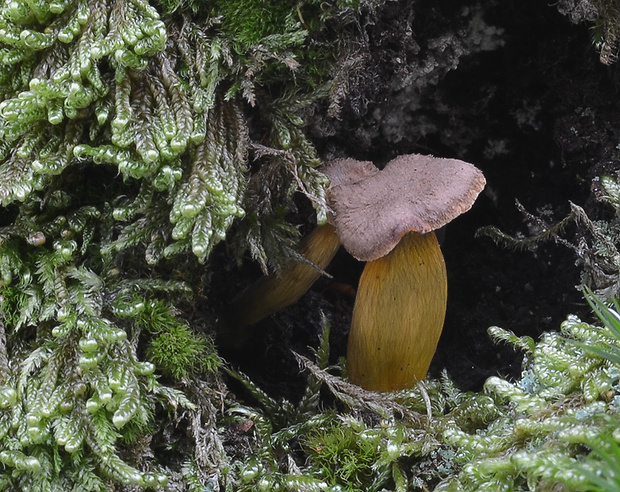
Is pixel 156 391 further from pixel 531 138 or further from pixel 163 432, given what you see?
pixel 531 138

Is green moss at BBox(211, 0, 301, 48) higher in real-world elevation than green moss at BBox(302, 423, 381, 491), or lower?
higher

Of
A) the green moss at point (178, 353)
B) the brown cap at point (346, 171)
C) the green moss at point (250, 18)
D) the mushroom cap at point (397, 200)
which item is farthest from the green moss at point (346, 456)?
the green moss at point (250, 18)

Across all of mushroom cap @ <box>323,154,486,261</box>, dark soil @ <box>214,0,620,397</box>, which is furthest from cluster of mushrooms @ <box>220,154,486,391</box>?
dark soil @ <box>214,0,620,397</box>

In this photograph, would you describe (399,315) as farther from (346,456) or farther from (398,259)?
(346,456)

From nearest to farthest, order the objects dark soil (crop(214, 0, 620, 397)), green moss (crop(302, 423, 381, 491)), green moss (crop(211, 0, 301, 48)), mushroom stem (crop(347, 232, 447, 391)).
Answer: green moss (crop(302, 423, 381, 491)) < green moss (crop(211, 0, 301, 48)) < mushroom stem (crop(347, 232, 447, 391)) < dark soil (crop(214, 0, 620, 397))

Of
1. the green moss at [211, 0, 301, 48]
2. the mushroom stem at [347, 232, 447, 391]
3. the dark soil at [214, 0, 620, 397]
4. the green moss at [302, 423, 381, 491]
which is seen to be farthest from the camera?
the dark soil at [214, 0, 620, 397]

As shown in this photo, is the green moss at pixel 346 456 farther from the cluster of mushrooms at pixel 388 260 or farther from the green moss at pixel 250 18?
the green moss at pixel 250 18

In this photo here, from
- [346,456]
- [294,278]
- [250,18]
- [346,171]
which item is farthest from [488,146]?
[346,456]

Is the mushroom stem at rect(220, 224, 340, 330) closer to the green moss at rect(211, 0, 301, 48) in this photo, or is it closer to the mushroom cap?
the mushroom cap
